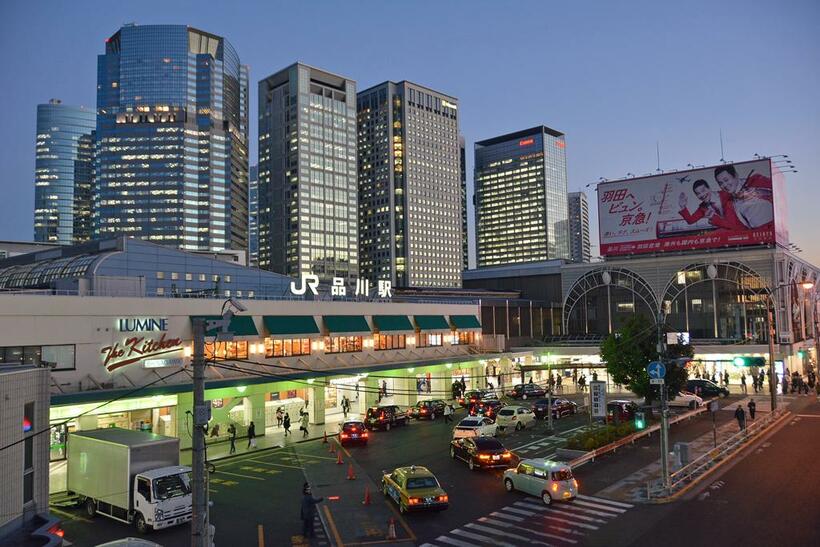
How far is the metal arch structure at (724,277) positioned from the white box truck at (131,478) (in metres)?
62.1

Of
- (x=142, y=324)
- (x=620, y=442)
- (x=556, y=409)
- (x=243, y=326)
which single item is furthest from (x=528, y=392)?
(x=142, y=324)

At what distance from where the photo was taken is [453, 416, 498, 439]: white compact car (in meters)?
37.5

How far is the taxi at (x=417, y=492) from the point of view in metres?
23.0

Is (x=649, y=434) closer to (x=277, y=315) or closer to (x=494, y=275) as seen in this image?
(x=277, y=315)


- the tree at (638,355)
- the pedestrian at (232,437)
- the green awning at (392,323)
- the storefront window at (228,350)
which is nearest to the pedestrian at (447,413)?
the green awning at (392,323)

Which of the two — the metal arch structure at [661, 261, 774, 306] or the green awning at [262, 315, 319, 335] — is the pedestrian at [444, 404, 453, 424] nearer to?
the green awning at [262, 315, 319, 335]

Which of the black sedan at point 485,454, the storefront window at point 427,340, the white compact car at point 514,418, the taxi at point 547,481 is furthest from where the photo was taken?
the storefront window at point 427,340

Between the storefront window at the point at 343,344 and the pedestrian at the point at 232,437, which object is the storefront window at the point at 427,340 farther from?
the pedestrian at the point at 232,437

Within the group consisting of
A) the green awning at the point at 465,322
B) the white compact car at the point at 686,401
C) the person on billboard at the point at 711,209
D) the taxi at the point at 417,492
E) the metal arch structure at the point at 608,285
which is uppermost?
the person on billboard at the point at 711,209

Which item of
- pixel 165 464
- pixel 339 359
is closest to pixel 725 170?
pixel 339 359

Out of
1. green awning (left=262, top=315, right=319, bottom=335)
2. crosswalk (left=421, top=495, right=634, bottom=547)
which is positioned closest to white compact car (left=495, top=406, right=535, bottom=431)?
green awning (left=262, top=315, right=319, bottom=335)

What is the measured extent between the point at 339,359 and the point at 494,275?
180 ft

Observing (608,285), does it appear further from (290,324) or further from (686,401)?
(290,324)

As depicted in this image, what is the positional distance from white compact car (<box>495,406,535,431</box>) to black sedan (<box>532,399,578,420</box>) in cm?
270
